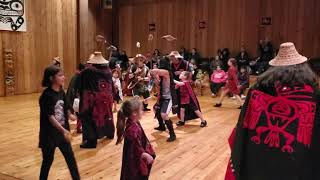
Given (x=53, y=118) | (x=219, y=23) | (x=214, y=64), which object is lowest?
(x=53, y=118)

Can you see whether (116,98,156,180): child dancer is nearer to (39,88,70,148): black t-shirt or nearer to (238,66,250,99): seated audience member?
(39,88,70,148): black t-shirt

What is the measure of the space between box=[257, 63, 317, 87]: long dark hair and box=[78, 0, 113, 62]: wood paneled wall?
1144 cm

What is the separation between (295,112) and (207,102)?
7504mm

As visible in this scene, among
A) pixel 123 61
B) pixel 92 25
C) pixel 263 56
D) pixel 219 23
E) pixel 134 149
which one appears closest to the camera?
pixel 134 149

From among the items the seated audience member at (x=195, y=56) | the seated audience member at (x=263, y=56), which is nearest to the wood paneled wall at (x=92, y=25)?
the seated audience member at (x=195, y=56)

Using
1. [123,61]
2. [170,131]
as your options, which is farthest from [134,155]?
[123,61]

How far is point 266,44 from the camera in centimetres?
1116

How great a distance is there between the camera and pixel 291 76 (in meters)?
1.94

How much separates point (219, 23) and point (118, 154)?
9.13m

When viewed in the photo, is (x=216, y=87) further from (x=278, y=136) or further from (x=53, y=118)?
(x=278, y=136)

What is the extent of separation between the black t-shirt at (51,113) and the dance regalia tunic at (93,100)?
168cm

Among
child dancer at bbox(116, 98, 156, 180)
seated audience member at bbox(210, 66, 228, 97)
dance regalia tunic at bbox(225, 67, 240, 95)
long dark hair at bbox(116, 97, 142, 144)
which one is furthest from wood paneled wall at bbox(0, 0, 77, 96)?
child dancer at bbox(116, 98, 156, 180)

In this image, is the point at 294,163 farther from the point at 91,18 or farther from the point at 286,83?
the point at 91,18

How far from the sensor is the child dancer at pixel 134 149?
102 inches
